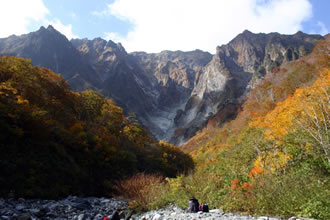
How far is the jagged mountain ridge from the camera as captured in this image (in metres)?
122

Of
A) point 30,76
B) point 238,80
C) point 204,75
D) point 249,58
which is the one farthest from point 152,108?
point 30,76

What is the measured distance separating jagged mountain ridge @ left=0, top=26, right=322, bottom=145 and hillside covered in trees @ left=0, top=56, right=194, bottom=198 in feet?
250

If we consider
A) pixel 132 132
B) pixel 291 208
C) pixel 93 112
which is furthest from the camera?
pixel 132 132

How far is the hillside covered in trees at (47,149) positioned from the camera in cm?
1120

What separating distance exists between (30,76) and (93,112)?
10245mm

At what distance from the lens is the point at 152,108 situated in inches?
6772

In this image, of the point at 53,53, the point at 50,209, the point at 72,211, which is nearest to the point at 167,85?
the point at 53,53

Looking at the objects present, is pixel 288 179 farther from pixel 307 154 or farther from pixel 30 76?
pixel 30 76

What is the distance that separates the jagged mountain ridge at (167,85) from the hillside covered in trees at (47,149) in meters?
76.3

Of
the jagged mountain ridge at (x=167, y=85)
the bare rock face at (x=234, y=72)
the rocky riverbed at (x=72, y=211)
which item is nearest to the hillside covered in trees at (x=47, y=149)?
the rocky riverbed at (x=72, y=211)

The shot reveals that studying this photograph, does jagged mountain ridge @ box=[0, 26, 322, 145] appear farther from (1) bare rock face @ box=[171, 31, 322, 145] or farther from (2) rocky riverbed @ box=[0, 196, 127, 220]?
(2) rocky riverbed @ box=[0, 196, 127, 220]

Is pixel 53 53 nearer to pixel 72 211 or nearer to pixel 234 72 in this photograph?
pixel 234 72

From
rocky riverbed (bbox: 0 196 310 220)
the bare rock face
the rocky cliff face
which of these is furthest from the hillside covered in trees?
the rocky cliff face

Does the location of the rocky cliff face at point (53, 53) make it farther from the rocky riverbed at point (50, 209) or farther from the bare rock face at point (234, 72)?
the rocky riverbed at point (50, 209)
